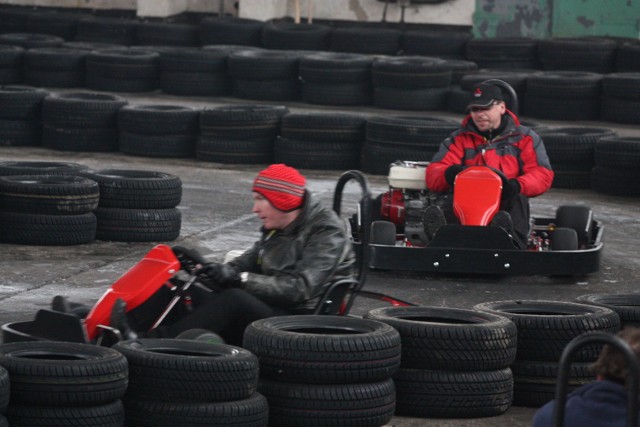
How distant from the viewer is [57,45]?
1702 cm

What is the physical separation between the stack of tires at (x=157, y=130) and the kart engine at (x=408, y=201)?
461cm

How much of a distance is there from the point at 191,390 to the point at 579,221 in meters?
4.00

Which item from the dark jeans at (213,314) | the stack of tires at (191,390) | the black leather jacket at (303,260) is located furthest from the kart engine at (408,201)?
the stack of tires at (191,390)

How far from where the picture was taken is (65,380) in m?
4.35

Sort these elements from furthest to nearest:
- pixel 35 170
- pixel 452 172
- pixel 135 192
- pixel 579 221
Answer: pixel 35 170 → pixel 135 192 → pixel 579 221 → pixel 452 172

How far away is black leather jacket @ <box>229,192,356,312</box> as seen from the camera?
207 inches

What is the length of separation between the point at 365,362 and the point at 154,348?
73 cm

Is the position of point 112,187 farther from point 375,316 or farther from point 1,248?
point 375,316

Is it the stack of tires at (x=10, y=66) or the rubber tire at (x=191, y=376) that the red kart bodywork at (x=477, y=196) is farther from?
the stack of tires at (x=10, y=66)

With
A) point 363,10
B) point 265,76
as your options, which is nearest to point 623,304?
point 265,76

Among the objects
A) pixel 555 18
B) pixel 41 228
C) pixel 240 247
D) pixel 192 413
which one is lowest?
pixel 240 247

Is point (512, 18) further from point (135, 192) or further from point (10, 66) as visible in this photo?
point (135, 192)

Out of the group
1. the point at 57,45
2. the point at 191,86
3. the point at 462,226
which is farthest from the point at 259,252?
the point at 57,45

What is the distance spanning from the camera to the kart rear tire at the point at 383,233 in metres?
7.64
